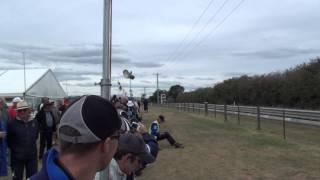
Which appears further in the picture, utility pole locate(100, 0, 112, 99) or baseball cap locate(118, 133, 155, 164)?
utility pole locate(100, 0, 112, 99)

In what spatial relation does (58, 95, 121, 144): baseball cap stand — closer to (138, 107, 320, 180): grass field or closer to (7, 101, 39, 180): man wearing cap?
(7, 101, 39, 180): man wearing cap

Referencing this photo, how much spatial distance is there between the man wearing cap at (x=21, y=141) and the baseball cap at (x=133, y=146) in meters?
5.26

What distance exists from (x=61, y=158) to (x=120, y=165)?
1.84m

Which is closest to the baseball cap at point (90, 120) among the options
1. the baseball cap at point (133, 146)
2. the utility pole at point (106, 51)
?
the baseball cap at point (133, 146)

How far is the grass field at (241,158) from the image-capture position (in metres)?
12.3

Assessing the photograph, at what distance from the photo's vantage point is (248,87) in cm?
4891

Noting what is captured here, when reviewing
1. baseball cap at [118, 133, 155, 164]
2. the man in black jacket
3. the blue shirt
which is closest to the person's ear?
the blue shirt

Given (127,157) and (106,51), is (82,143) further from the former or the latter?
(106,51)

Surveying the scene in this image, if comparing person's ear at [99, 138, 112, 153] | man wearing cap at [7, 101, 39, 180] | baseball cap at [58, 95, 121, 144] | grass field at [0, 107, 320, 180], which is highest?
baseball cap at [58, 95, 121, 144]

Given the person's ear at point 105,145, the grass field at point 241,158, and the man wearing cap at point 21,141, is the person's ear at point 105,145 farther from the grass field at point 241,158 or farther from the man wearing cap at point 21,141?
the grass field at point 241,158

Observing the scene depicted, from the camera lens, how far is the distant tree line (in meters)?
33.0

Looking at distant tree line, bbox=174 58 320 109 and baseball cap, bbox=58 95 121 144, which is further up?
distant tree line, bbox=174 58 320 109

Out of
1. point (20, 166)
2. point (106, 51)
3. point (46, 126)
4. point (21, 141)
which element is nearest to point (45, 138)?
point (46, 126)

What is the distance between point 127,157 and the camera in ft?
13.1
